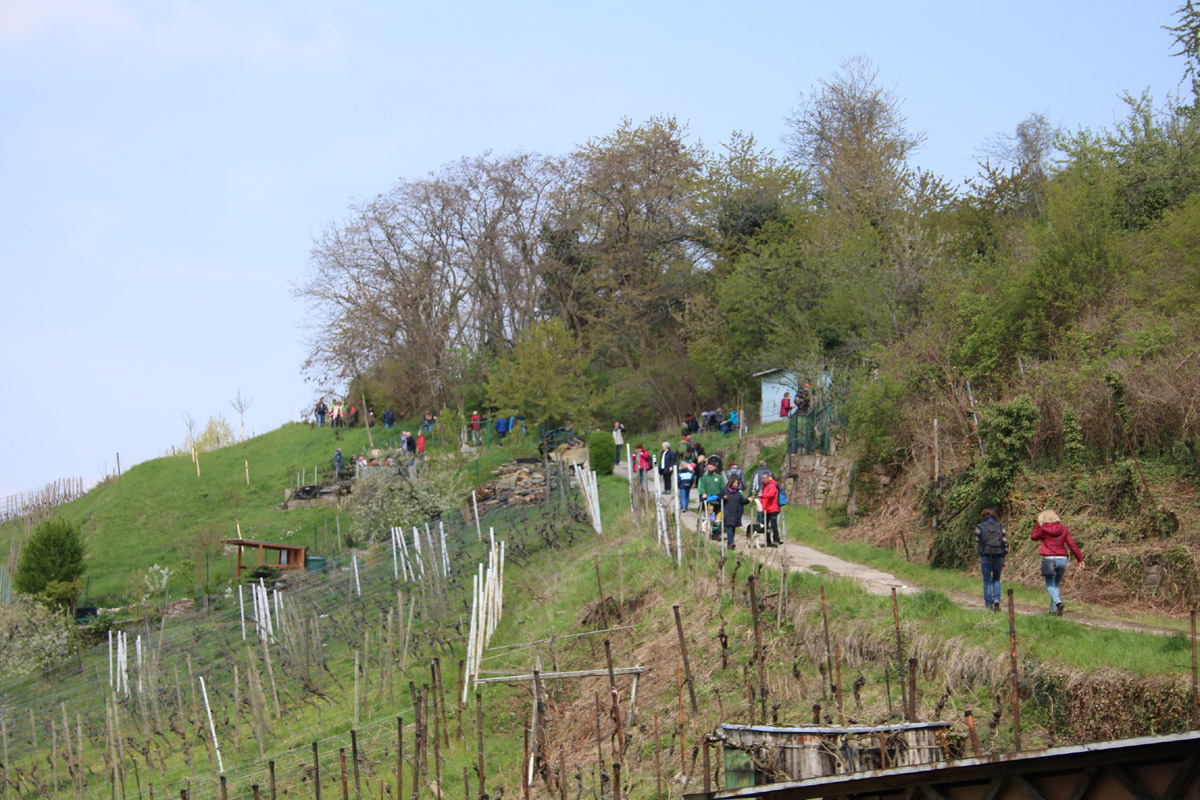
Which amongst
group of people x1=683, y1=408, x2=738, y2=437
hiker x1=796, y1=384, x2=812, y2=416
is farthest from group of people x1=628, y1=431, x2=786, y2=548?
group of people x1=683, y1=408, x2=738, y2=437

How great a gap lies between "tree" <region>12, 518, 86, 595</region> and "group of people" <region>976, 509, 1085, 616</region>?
1198 inches

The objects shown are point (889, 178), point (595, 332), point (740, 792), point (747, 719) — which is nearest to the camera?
point (740, 792)

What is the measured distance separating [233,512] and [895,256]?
29612 millimetres

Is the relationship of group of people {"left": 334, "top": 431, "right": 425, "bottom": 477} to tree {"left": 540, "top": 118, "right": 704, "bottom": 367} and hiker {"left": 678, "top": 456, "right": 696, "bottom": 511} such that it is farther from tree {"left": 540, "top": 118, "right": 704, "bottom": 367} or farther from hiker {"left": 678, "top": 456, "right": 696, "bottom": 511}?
hiker {"left": 678, "top": 456, "right": 696, "bottom": 511}

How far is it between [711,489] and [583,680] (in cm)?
498

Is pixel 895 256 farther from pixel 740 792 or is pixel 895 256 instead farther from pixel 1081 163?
pixel 740 792

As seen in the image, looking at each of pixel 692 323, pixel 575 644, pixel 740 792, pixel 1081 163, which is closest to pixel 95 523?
pixel 692 323

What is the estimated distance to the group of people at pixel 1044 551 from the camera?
40.0 feet

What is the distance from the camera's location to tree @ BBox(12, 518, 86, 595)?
34375 mm

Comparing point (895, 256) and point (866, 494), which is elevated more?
point (895, 256)

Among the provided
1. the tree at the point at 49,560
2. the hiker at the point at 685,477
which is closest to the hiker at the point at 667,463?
the hiker at the point at 685,477

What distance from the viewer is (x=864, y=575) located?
16141 mm

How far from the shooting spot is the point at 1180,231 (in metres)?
20.9

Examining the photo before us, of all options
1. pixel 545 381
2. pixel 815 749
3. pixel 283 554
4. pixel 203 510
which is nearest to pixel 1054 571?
pixel 815 749
